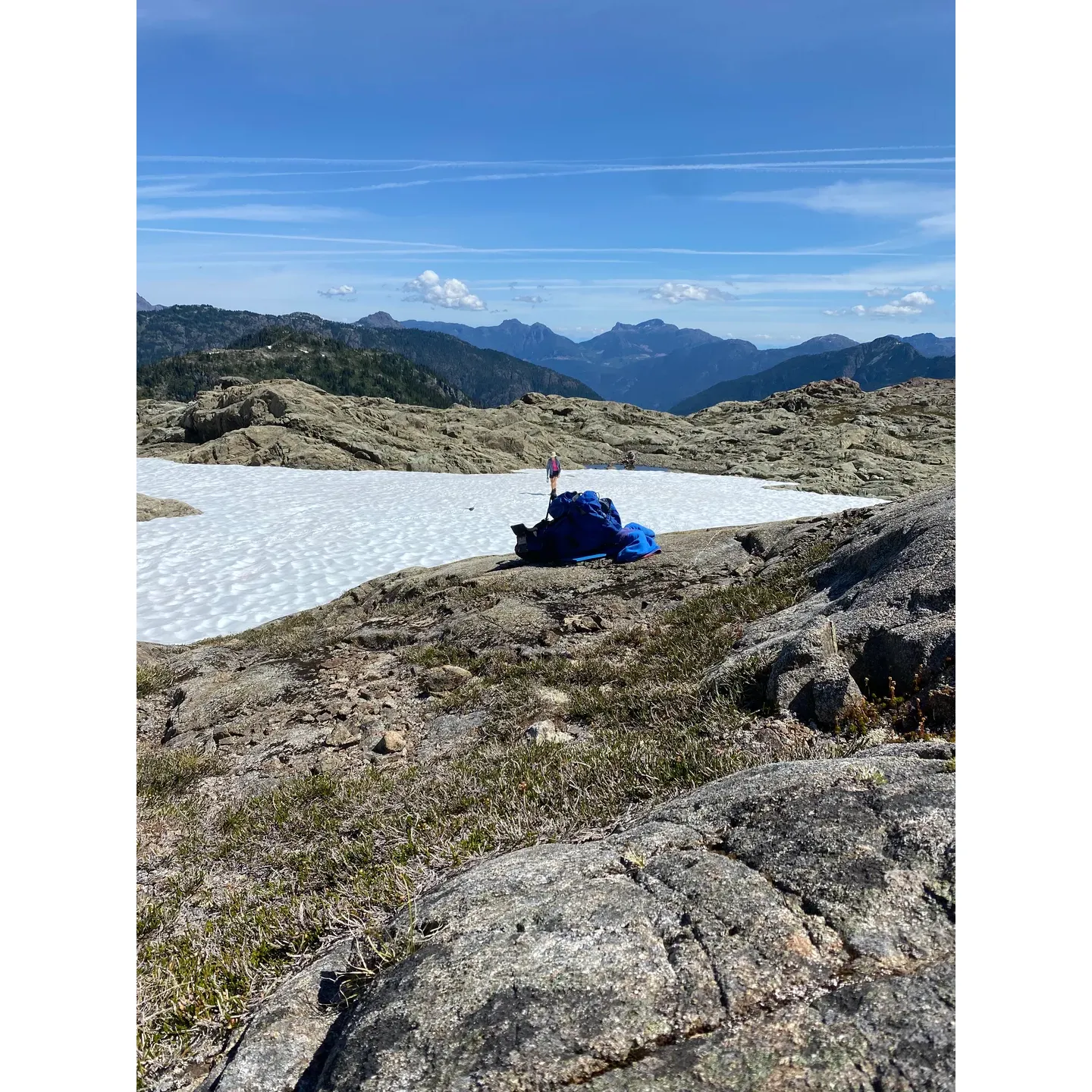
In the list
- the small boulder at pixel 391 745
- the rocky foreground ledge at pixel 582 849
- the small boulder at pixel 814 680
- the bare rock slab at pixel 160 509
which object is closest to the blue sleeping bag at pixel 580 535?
the rocky foreground ledge at pixel 582 849

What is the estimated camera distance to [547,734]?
659cm

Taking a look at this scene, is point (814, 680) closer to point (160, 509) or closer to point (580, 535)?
point (580, 535)

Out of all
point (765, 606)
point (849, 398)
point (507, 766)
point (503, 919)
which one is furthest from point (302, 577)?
point (849, 398)

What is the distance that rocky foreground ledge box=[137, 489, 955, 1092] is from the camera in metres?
2.16

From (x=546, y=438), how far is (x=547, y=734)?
4829 cm

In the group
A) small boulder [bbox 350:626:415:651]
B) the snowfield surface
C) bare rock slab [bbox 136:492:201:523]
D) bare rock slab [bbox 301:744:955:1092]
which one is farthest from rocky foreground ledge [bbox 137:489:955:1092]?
bare rock slab [bbox 136:492:201:523]

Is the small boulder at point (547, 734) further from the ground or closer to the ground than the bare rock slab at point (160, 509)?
closer to the ground

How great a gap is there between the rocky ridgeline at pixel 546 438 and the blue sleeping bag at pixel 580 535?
2618cm

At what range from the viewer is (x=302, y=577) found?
18.0 metres

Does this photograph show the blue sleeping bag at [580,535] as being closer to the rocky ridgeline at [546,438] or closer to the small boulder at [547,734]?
the small boulder at [547,734]

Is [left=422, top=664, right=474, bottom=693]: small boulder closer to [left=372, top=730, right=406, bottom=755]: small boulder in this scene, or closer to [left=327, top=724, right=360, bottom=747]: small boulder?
[left=327, top=724, right=360, bottom=747]: small boulder

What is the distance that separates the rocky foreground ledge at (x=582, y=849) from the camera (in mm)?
2156

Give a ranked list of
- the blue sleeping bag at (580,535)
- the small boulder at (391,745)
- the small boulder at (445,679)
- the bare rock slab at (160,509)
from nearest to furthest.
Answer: the small boulder at (391,745) → the small boulder at (445,679) → the blue sleeping bag at (580,535) → the bare rock slab at (160,509)
